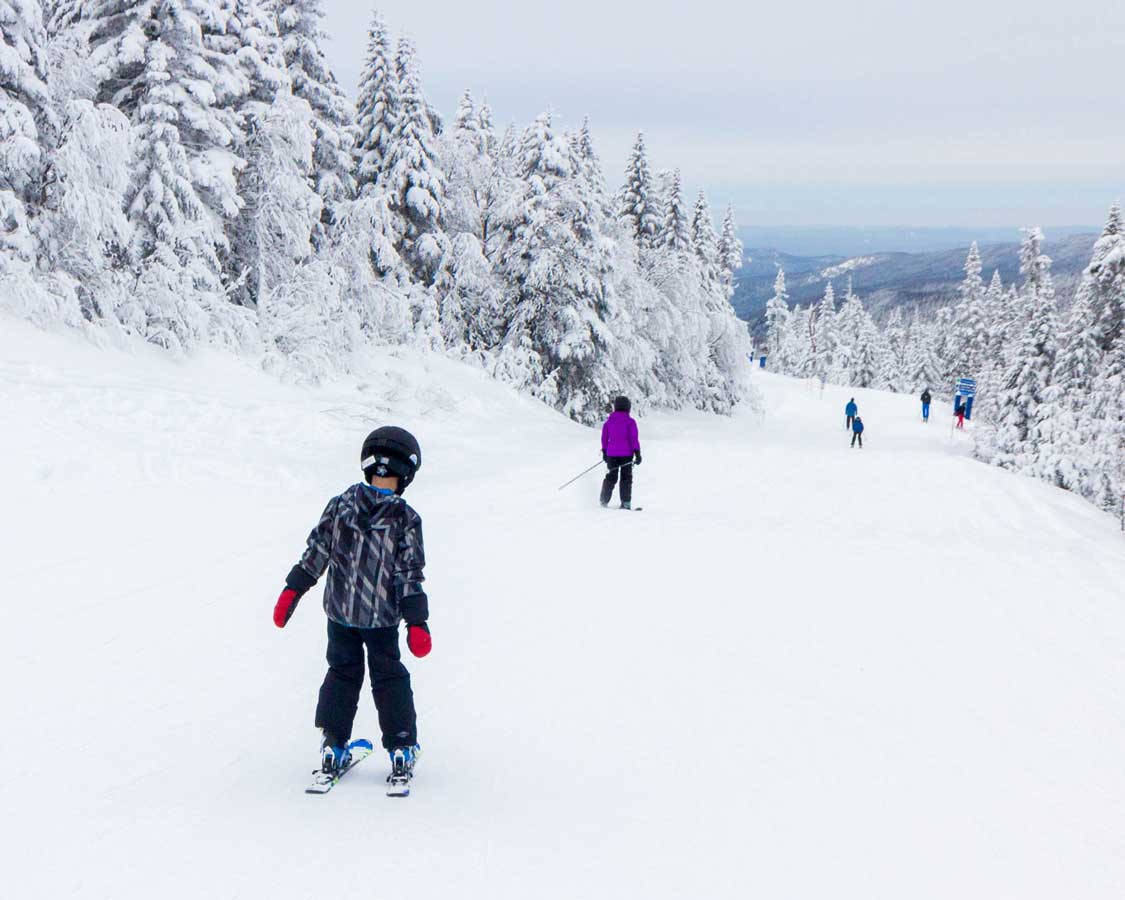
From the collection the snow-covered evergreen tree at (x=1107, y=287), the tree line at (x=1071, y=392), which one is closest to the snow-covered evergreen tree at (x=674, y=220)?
the tree line at (x=1071, y=392)

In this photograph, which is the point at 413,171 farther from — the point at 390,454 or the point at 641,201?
the point at 390,454

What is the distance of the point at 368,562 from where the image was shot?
3.57 m

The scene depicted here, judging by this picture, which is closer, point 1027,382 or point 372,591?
point 372,591

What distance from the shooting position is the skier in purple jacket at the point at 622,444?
10.8 meters

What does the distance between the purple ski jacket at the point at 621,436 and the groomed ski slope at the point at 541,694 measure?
0.94 metres

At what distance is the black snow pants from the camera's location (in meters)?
11.1

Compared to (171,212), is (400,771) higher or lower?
lower

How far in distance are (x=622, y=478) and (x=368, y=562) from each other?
7.88m

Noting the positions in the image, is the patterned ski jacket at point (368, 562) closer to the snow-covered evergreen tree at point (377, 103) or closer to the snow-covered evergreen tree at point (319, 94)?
the snow-covered evergreen tree at point (319, 94)

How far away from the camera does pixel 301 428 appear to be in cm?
1309

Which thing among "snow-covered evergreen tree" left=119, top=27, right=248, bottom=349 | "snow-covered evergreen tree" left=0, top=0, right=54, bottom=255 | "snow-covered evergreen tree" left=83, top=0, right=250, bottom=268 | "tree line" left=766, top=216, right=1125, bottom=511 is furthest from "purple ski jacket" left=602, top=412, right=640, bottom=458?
"tree line" left=766, top=216, right=1125, bottom=511

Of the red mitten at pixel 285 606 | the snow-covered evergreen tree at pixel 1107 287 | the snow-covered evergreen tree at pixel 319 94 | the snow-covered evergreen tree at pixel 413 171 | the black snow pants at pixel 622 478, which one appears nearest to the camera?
the red mitten at pixel 285 606

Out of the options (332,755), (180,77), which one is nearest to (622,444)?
(332,755)

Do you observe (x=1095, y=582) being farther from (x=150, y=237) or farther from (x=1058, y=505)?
(x=150, y=237)
